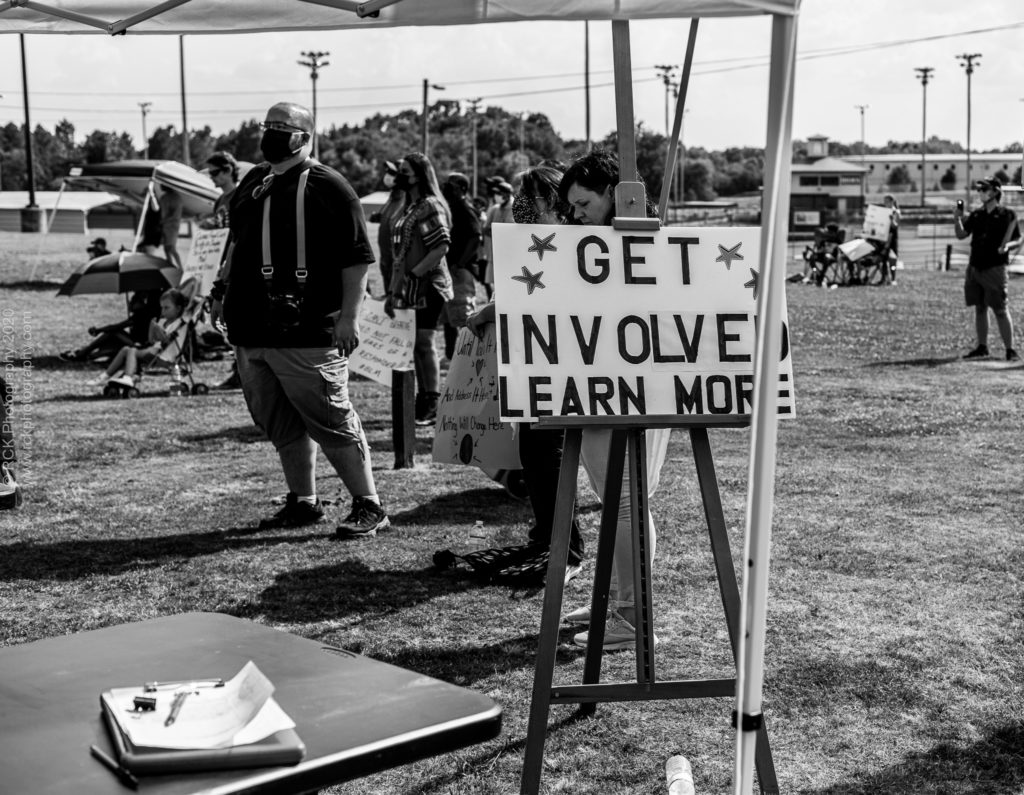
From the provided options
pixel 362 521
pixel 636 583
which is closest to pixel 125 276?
pixel 362 521

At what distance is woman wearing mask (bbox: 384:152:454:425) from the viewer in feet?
27.9

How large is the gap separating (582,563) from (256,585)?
1.42 meters

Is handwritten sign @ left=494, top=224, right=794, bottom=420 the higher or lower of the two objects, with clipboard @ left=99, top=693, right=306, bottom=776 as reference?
higher

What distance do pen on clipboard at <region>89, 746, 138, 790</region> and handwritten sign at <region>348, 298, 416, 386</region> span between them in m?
6.68

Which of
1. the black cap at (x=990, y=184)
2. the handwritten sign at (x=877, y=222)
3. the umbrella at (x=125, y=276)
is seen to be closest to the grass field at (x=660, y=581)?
the umbrella at (x=125, y=276)

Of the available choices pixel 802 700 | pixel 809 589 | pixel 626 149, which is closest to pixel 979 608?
pixel 809 589

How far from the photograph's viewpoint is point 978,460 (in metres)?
8.49

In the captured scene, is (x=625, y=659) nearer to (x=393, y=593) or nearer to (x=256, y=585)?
(x=393, y=593)

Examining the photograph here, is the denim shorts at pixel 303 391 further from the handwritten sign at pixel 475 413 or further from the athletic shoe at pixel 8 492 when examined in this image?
the athletic shoe at pixel 8 492

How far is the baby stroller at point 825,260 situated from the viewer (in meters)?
29.5

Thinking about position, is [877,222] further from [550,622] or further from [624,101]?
[550,622]

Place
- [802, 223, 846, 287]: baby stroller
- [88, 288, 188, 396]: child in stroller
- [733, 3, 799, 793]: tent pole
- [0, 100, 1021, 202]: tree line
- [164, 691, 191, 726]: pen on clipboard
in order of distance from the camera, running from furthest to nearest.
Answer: [0, 100, 1021, 202]: tree line, [802, 223, 846, 287]: baby stroller, [88, 288, 188, 396]: child in stroller, [733, 3, 799, 793]: tent pole, [164, 691, 191, 726]: pen on clipboard

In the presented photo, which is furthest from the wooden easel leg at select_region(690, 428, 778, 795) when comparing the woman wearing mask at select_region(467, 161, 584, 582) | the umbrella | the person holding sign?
the umbrella

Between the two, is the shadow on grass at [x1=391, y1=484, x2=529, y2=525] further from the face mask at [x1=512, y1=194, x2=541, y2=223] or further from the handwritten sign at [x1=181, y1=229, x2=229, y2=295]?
the handwritten sign at [x1=181, y1=229, x2=229, y2=295]
